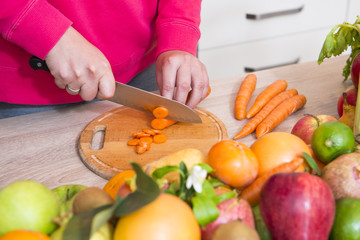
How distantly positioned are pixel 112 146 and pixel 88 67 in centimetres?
23

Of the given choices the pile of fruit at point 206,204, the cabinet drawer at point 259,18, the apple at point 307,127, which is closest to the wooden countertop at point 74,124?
the apple at point 307,127

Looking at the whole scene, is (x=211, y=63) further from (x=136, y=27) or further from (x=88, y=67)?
(x=88, y=67)

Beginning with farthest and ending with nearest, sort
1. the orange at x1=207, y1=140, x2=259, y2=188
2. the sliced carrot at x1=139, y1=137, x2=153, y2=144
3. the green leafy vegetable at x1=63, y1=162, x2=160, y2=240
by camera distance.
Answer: the sliced carrot at x1=139, y1=137, x2=153, y2=144, the orange at x1=207, y1=140, x2=259, y2=188, the green leafy vegetable at x1=63, y1=162, x2=160, y2=240

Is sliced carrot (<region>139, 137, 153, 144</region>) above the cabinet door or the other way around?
above

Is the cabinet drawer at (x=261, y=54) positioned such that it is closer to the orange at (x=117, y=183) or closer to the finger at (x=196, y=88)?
the finger at (x=196, y=88)

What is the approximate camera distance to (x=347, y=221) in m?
0.45

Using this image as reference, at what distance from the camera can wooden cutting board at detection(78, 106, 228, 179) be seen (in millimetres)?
942

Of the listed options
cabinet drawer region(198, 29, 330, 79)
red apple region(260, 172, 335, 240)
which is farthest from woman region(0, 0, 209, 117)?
cabinet drawer region(198, 29, 330, 79)

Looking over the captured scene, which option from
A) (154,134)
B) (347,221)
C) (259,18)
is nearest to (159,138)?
(154,134)

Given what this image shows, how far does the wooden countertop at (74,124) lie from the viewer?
0.91 m

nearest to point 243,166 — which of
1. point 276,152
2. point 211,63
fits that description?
point 276,152

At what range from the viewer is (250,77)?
1.29 m

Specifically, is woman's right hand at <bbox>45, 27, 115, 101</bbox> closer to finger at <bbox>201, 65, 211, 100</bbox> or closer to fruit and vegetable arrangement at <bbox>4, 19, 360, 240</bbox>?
finger at <bbox>201, 65, 211, 100</bbox>

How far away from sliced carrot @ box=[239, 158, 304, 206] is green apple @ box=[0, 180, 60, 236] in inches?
10.0
